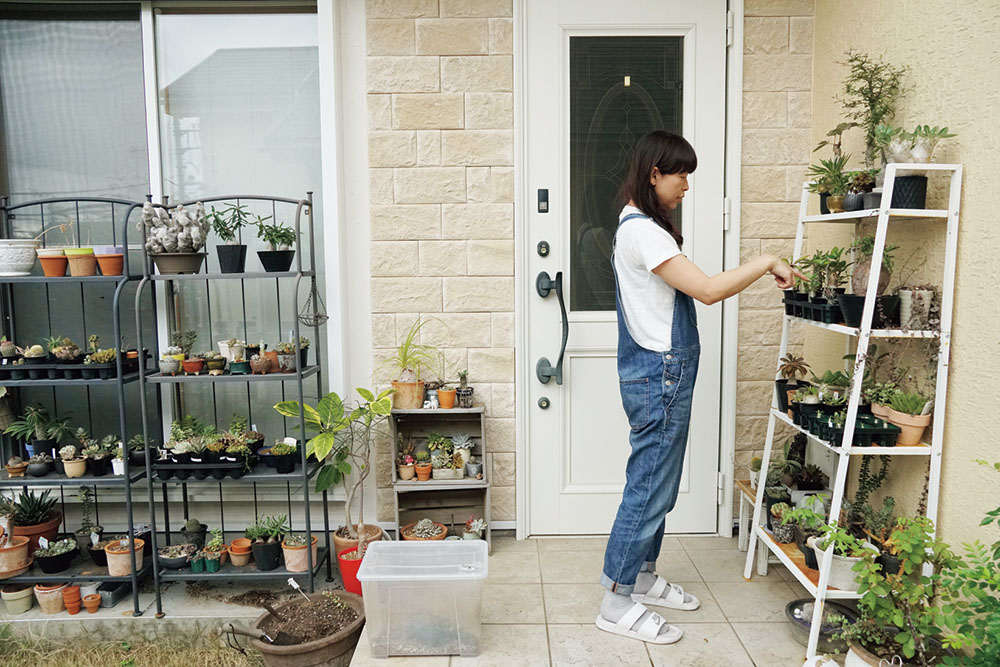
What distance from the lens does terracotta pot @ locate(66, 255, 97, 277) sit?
2.70m

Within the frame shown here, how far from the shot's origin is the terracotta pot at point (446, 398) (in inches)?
118

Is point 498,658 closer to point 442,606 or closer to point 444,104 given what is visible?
point 442,606

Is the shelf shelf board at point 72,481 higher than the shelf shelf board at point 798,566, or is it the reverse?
the shelf shelf board at point 72,481

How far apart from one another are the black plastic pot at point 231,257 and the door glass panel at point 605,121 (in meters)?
1.38

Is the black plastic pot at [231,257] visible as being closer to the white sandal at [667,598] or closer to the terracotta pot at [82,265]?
the terracotta pot at [82,265]

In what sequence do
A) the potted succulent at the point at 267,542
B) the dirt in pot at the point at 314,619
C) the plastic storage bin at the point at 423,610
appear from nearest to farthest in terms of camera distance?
the plastic storage bin at the point at 423,610 → the dirt in pot at the point at 314,619 → the potted succulent at the point at 267,542

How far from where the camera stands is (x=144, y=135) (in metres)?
3.06

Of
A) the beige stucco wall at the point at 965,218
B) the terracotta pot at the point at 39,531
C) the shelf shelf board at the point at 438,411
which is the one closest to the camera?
the beige stucco wall at the point at 965,218

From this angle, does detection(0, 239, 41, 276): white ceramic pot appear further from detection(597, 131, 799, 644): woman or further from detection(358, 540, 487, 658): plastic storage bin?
detection(597, 131, 799, 644): woman

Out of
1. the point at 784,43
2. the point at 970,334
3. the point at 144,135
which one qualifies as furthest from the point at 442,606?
the point at 784,43

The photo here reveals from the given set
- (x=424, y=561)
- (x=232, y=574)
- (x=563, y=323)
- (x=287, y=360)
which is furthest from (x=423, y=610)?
(x=563, y=323)

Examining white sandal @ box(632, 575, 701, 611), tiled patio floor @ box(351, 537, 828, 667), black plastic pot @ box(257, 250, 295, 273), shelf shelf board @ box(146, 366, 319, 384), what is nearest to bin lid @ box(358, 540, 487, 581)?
tiled patio floor @ box(351, 537, 828, 667)

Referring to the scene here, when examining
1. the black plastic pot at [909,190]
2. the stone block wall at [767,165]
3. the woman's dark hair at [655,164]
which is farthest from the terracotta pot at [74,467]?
the black plastic pot at [909,190]

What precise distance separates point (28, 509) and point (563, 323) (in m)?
2.38
